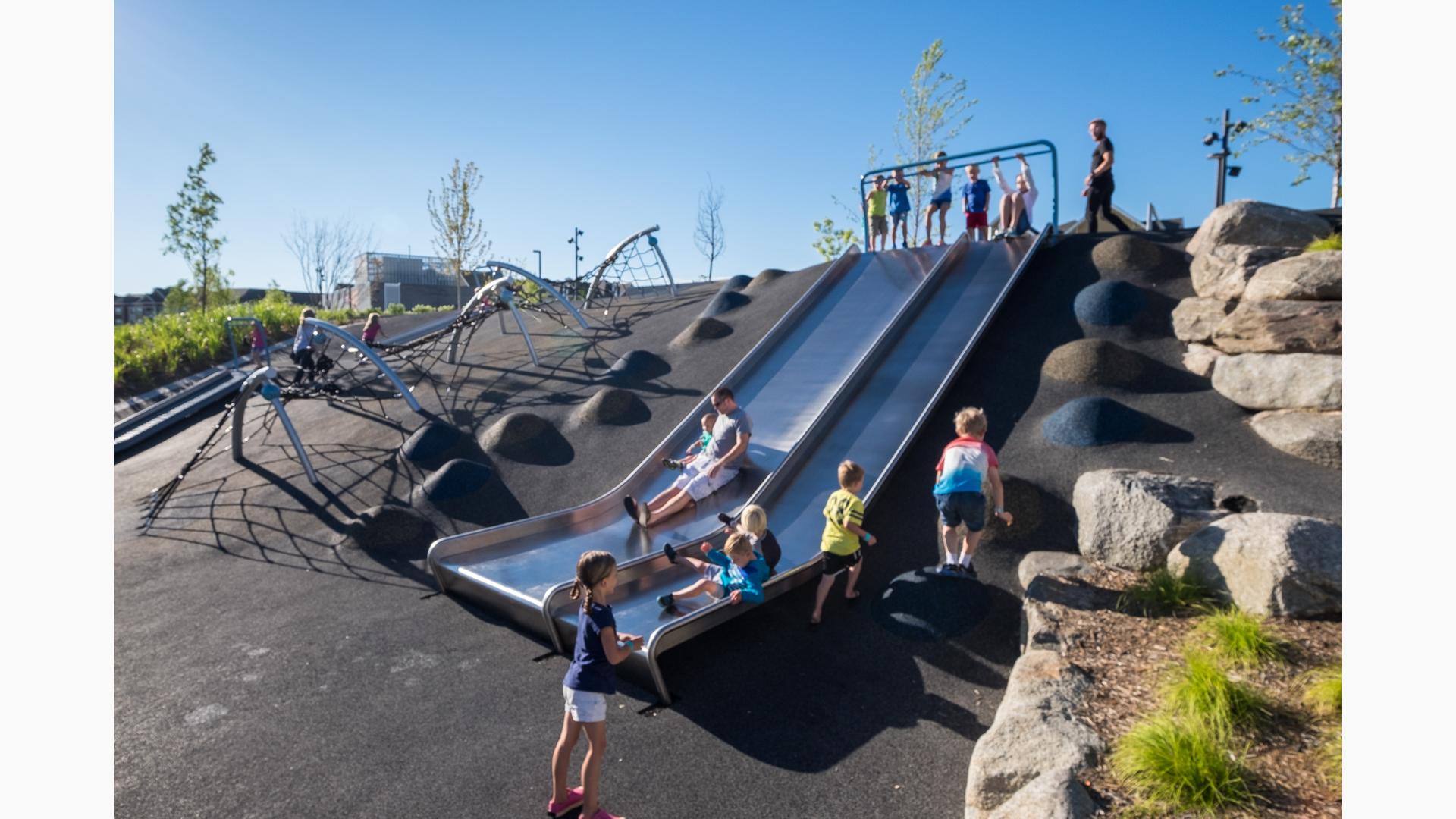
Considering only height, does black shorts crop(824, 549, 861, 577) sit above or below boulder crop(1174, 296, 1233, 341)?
below

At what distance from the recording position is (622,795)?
16.3ft

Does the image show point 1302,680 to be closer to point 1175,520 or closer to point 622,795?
point 1175,520

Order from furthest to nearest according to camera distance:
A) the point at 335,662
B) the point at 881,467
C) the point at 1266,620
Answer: the point at 881,467 < the point at 335,662 < the point at 1266,620

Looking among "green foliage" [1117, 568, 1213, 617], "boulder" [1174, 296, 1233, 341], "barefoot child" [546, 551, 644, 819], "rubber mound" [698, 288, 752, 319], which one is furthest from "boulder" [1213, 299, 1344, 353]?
"rubber mound" [698, 288, 752, 319]

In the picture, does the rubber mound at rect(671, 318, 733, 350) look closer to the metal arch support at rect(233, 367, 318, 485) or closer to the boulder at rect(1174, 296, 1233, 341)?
the metal arch support at rect(233, 367, 318, 485)

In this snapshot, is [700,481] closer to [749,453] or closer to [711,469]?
[711,469]

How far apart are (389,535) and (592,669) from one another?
18.4 feet

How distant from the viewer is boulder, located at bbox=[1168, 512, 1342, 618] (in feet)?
18.0

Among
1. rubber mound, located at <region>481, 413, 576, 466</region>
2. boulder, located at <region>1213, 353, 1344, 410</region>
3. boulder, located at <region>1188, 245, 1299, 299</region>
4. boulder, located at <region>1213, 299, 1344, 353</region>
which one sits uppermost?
boulder, located at <region>1188, 245, 1299, 299</region>

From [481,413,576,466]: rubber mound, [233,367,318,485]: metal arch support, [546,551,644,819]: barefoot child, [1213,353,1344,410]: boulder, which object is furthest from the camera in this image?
[481,413,576,466]: rubber mound

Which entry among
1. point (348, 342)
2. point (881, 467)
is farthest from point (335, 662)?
point (348, 342)

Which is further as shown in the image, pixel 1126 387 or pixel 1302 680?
pixel 1126 387

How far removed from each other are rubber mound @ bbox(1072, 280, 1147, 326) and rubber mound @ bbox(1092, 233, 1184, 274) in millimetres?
722

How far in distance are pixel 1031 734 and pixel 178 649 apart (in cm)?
663
